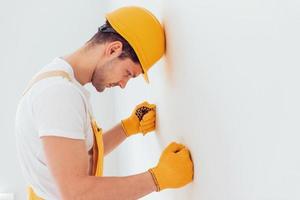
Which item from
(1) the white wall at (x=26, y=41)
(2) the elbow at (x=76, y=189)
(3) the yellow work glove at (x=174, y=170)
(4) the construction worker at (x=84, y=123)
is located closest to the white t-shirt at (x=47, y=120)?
(4) the construction worker at (x=84, y=123)

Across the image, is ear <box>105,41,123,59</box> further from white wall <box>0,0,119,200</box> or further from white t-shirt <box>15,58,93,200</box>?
white wall <box>0,0,119,200</box>

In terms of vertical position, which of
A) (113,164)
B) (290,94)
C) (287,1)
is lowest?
(113,164)

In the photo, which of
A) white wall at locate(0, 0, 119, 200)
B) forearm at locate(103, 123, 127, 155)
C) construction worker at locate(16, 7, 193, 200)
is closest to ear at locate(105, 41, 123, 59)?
construction worker at locate(16, 7, 193, 200)

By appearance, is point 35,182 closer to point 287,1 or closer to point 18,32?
point 287,1

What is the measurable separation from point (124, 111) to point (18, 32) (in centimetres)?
96

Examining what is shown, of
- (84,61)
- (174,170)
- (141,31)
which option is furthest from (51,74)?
(174,170)

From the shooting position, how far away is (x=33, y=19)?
2.74m

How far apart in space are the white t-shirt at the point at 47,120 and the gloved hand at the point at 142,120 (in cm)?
33

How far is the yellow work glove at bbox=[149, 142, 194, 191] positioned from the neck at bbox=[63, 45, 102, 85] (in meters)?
0.39

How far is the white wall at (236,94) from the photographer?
59 centimetres

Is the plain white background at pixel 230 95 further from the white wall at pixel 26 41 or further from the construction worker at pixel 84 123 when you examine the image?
the white wall at pixel 26 41

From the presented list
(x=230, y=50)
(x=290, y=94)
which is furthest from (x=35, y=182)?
(x=290, y=94)

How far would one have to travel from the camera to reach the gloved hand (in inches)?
62.6

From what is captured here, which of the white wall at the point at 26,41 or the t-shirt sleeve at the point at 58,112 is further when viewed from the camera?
the white wall at the point at 26,41
